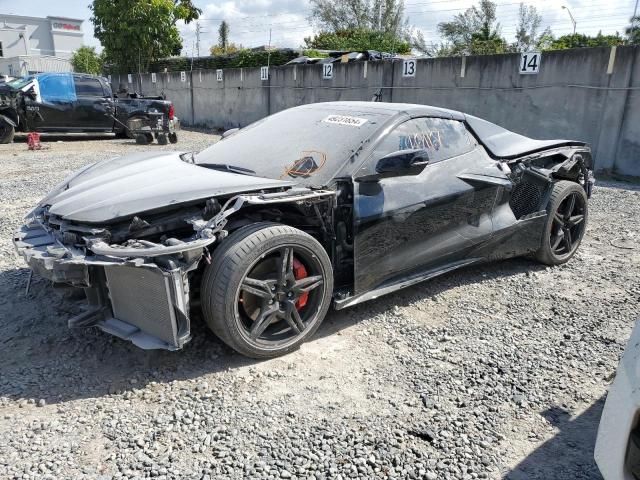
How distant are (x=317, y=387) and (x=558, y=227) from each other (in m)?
2.86

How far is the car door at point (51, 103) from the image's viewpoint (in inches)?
474

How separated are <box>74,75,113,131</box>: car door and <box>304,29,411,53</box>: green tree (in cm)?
1500

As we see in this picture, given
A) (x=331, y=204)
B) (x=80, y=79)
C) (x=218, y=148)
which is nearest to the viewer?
(x=331, y=204)

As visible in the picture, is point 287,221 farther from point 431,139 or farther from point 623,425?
point 623,425

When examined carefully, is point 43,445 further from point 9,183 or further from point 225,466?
point 9,183

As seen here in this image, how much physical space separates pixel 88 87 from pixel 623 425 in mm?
13526

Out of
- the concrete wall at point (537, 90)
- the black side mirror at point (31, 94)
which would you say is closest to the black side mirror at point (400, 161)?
the concrete wall at point (537, 90)

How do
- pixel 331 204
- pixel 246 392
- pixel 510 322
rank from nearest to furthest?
pixel 246 392, pixel 331 204, pixel 510 322

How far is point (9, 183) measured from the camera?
760 cm

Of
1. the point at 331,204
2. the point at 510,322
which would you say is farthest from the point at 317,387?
the point at 510,322

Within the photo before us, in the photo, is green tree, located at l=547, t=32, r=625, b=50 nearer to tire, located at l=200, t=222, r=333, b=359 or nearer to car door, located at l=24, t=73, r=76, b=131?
car door, located at l=24, t=73, r=76, b=131

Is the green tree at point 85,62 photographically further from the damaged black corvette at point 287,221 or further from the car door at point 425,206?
the car door at point 425,206

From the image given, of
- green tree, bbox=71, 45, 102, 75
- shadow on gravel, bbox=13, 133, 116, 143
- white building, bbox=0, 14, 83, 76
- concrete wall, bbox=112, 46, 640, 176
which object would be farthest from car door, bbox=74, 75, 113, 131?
white building, bbox=0, 14, 83, 76

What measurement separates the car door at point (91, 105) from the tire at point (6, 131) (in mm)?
1394
